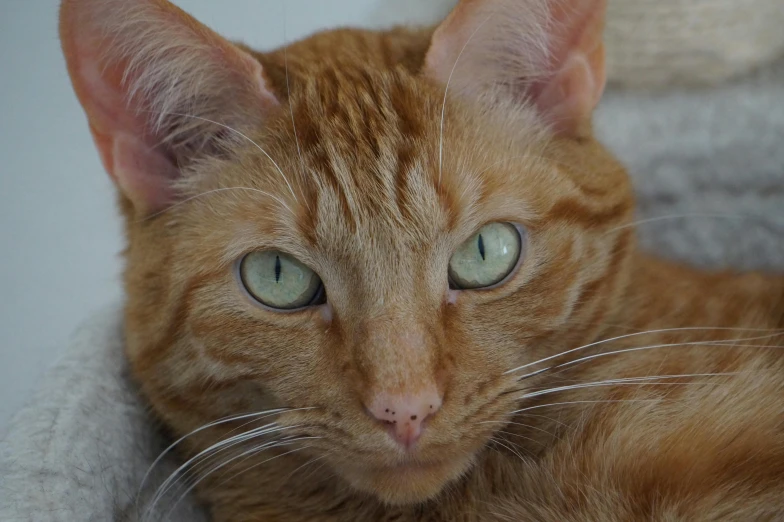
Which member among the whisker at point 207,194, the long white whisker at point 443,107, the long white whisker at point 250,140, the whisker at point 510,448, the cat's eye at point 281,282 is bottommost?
the whisker at point 510,448

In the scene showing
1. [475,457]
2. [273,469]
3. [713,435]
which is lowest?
[273,469]

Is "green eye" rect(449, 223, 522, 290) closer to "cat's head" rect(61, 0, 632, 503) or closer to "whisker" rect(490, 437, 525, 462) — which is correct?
"cat's head" rect(61, 0, 632, 503)

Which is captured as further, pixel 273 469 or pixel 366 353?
pixel 273 469

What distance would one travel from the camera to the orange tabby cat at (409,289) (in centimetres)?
106

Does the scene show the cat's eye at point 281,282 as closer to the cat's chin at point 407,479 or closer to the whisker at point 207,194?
the whisker at point 207,194

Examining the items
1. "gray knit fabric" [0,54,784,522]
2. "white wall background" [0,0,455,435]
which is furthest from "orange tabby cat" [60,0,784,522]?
"white wall background" [0,0,455,435]

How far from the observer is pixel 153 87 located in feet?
4.08

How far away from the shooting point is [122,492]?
1.29 metres

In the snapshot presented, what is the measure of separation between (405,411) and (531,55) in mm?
730

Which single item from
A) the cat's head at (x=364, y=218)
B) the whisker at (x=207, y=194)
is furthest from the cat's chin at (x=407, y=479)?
the whisker at (x=207, y=194)

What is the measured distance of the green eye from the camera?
113 cm

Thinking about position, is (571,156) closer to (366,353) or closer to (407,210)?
(407,210)

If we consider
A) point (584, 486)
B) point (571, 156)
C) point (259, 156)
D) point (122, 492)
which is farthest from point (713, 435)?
Result: point (122, 492)

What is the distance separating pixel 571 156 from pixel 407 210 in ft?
1.30
